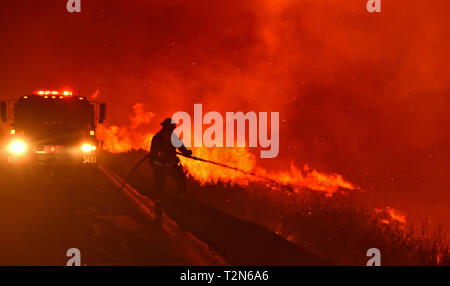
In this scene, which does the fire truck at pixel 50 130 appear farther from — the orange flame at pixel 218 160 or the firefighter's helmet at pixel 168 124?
the firefighter's helmet at pixel 168 124

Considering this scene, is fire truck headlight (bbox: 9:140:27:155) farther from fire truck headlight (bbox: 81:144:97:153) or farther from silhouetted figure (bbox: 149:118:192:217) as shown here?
silhouetted figure (bbox: 149:118:192:217)

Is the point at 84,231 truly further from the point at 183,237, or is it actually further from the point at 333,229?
the point at 333,229

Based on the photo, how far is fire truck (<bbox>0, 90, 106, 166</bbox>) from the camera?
1503 cm

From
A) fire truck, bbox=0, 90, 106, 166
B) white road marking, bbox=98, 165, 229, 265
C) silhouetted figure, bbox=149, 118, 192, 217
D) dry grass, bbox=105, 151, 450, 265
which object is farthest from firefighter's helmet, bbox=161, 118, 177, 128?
fire truck, bbox=0, 90, 106, 166

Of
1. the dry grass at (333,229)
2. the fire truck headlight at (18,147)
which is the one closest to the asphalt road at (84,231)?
the dry grass at (333,229)

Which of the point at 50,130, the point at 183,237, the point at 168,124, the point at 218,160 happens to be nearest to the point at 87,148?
the point at 50,130

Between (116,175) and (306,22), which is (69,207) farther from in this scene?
(306,22)

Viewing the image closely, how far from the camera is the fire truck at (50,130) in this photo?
15.0 m

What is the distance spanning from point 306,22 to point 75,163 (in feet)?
142

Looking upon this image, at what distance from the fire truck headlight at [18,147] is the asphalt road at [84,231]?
2894 mm

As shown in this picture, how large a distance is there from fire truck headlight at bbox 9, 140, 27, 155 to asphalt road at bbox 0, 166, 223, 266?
2.89 metres

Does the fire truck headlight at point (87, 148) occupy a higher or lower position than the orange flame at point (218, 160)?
higher

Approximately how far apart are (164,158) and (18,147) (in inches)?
321

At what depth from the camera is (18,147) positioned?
1504 cm
